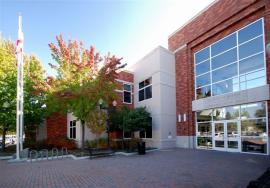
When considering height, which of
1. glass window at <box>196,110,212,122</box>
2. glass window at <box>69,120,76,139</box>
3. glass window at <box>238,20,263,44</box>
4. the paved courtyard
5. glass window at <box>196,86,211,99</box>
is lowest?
the paved courtyard

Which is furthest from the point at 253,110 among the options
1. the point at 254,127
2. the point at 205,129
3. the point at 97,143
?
the point at 97,143

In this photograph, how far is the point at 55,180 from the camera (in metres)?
8.85

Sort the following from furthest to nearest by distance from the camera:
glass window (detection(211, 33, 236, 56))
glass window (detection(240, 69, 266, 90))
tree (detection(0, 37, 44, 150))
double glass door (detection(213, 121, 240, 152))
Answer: tree (detection(0, 37, 44, 150))
glass window (detection(211, 33, 236, 56))
double glass door (detection(213, 121, 240, 152))
glass window (detection(240, 69, 266, 90))

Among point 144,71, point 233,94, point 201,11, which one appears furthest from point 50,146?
point 201,11

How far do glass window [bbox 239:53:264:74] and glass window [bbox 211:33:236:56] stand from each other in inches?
72.9

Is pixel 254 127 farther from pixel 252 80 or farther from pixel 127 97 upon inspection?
pixel 127 97

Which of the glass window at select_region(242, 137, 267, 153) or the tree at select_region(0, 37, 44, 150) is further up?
the tree at select_region(0, 37, 44, 150)

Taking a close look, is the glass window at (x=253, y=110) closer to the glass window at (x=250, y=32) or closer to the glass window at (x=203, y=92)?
the glass window at (x=203, y=92)

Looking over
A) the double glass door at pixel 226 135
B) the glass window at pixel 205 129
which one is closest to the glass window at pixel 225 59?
the double glass door at pixel 226 135

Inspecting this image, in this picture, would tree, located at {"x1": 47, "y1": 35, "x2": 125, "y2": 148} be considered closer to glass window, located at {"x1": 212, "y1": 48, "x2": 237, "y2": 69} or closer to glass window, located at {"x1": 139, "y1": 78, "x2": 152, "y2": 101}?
glass window, located at {"x1": 139, "y1": 78, "x2": 152, "y2": 101}

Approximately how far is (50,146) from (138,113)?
8749 mm

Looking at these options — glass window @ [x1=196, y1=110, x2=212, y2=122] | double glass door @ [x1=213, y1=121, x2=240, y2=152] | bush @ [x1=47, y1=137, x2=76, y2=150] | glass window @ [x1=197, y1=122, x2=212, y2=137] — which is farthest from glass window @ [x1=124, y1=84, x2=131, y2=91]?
double glass door @ [x1=213, y1=121, x2=240, y2=152]

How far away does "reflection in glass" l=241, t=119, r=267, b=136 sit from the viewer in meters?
15.0

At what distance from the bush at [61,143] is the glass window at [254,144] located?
14894 millimetres
